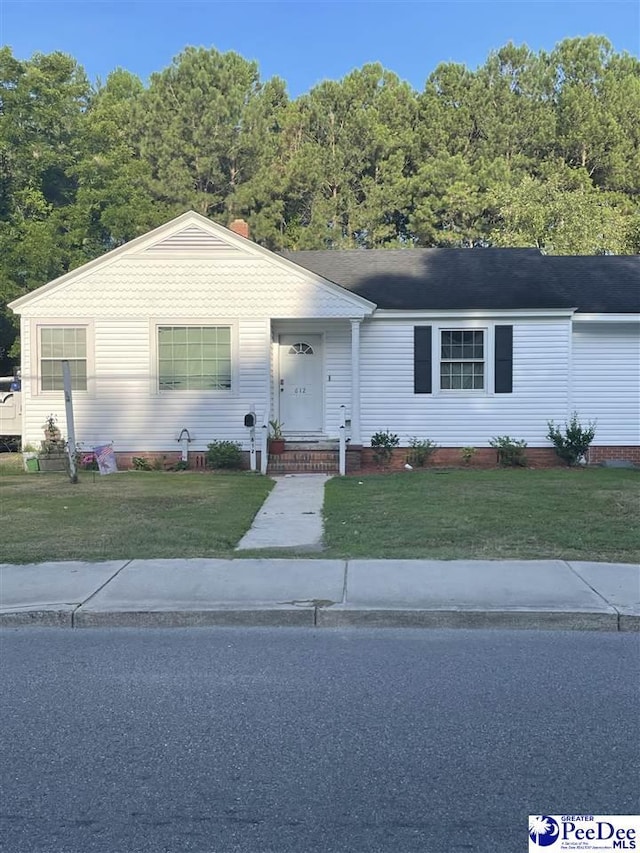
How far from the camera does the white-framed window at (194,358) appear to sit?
594 inches

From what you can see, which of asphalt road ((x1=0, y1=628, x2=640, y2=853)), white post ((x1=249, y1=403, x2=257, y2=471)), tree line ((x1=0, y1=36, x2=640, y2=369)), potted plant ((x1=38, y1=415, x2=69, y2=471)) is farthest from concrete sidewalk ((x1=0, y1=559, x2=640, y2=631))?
tree line ((x1=0, y1=36, x2=640, y2=369))

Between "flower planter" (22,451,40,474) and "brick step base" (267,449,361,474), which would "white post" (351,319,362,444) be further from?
"flower planter" (22,451,40,474)

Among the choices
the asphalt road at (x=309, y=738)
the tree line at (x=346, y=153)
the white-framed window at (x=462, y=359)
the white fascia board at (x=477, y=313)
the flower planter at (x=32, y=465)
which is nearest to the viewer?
the asphalt road at (x=309, y=738)

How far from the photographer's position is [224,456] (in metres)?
14.6

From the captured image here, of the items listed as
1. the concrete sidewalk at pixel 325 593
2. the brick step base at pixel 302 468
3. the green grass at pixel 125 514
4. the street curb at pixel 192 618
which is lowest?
the street curb at pixel 192 618

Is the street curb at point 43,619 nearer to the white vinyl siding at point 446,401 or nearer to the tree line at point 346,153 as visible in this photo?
the white vinyl siding at point 446,401

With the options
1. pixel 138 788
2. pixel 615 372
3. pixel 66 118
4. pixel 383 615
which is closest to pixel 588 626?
pixel 383 615

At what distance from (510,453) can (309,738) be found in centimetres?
1204

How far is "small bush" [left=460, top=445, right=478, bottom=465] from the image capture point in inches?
609

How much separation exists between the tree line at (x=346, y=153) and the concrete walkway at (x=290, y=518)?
1718 centimetres

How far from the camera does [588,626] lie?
5.72 meters

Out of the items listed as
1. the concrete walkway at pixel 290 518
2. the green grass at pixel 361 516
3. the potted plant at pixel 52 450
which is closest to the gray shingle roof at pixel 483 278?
the green grass at pixel 361 516

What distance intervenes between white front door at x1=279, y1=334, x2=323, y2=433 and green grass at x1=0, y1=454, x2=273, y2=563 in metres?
2.62

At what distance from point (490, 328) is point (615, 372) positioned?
116 inches
